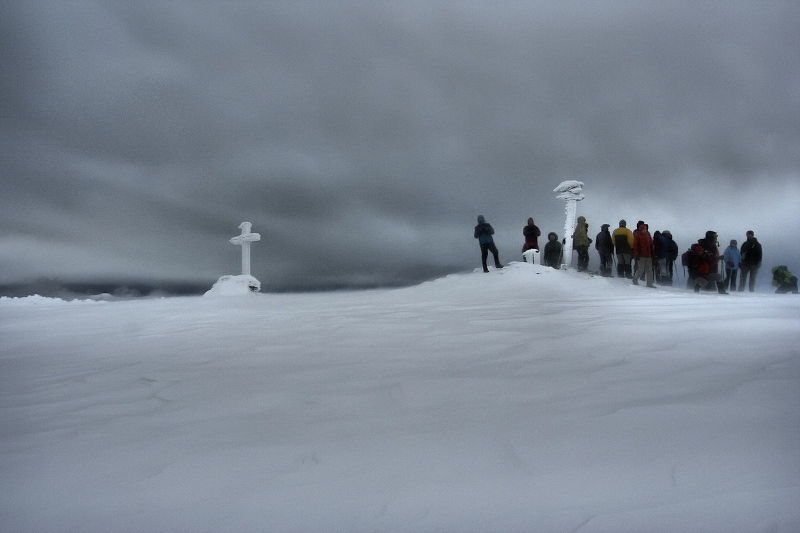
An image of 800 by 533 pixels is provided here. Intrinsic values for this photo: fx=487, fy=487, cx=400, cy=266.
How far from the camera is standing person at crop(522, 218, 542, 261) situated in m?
17.0

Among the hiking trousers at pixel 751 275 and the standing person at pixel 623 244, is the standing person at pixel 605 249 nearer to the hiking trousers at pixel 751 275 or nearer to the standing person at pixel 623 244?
the standing person at pixel 623 244

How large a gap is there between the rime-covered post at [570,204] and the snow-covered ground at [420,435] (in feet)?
40.0

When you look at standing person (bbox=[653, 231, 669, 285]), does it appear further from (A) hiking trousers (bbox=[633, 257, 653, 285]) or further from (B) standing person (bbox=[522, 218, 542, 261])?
(B) standing person (bbox=[522, 218, 542, 261])

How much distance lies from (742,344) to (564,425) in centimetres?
287

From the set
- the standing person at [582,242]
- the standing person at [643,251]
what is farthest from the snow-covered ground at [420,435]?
the standing person at [582,242]

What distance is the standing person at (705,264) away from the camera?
14.2 m

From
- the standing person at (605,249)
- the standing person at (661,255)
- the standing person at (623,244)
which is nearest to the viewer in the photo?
the standing person at (623,244)

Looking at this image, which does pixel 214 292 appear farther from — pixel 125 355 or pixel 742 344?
pixel 742 344

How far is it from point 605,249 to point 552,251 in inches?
73.6

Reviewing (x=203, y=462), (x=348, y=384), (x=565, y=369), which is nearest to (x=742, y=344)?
(x=565, y=369)

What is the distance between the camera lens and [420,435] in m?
2.63

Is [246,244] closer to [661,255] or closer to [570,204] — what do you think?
[570,204]

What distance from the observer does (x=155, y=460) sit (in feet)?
8.11

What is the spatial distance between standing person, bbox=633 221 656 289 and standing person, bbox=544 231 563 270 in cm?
350
